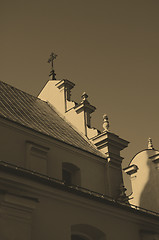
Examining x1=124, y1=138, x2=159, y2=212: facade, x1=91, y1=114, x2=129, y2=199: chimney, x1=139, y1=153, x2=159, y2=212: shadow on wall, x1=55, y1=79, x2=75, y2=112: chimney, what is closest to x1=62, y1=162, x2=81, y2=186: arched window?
x1=91, y1=114, x2=129, y2=199: chimney

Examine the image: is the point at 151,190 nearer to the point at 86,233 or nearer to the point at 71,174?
the point at 71,174

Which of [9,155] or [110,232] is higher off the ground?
[9,155]

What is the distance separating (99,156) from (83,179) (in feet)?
5.42

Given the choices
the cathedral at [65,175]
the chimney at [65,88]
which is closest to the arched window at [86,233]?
the cathedral at [65,175]

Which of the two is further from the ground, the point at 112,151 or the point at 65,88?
the point at 65,88

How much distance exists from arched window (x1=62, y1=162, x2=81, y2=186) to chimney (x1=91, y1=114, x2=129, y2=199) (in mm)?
1733

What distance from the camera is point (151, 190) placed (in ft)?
70.9

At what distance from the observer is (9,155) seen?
621 inches

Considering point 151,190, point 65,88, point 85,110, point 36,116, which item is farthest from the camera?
point 65,88

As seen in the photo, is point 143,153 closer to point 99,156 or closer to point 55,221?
point 99,156

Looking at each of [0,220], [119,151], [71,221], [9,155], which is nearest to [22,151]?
[9,155]

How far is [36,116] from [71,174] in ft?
11.1

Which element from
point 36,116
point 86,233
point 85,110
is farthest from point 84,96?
point 86,233

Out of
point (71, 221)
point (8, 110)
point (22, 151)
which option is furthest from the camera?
point (8, 110)
